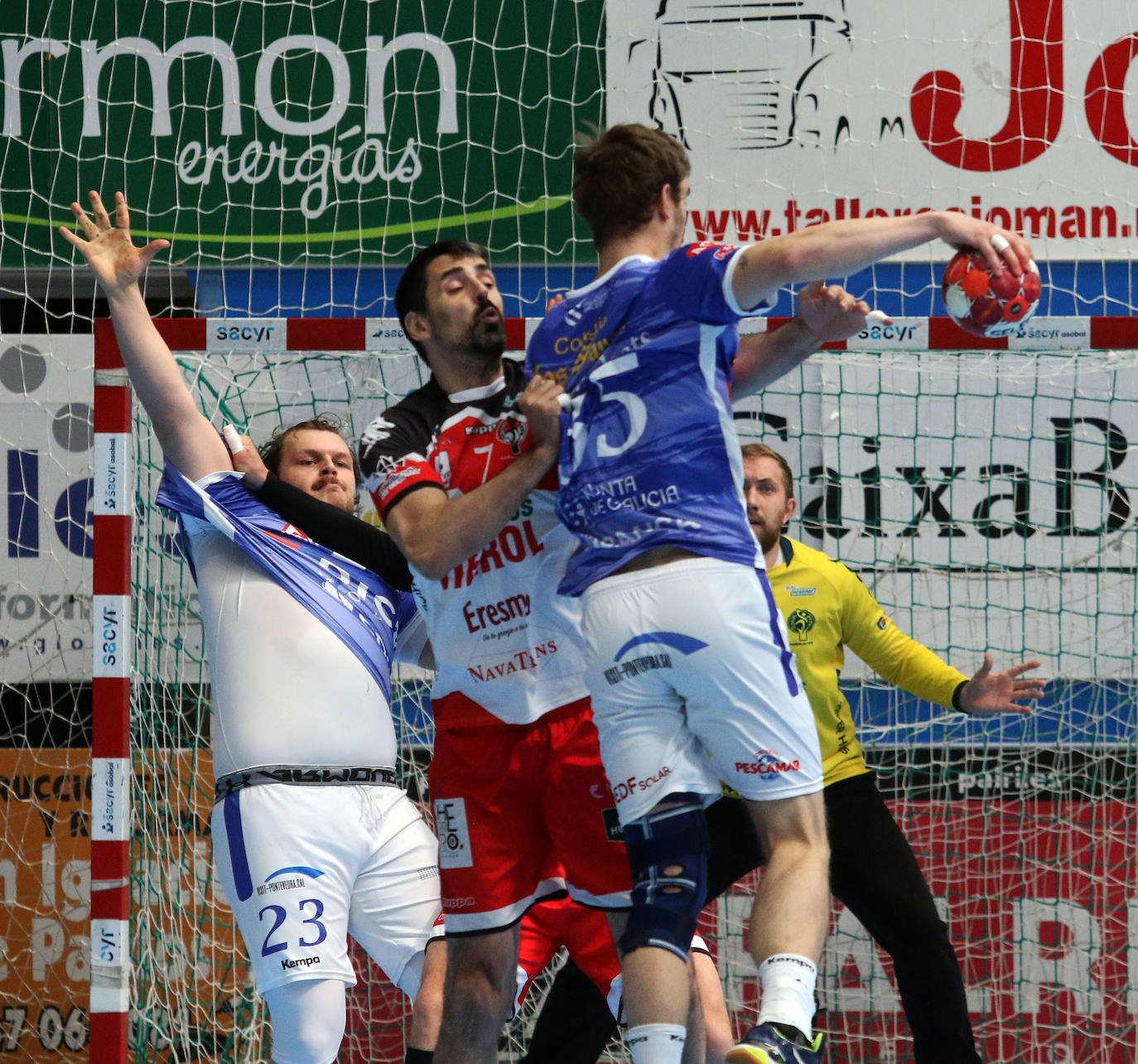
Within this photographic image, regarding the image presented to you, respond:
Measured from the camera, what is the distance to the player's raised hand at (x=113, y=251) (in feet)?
12.4

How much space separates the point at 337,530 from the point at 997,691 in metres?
2.24

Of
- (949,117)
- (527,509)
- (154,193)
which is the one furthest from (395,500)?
(949,117)

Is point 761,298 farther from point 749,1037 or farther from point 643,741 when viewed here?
point 749,1037

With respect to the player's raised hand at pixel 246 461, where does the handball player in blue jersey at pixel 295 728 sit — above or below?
below

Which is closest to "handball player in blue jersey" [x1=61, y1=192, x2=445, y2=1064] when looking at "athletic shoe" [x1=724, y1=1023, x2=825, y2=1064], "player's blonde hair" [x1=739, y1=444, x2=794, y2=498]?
"athletic shoe" [x1=724, y1=1023, x2=825, y2=1064]

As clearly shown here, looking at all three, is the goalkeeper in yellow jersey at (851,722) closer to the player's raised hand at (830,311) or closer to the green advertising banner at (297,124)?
the player's raised hand at (830,311)

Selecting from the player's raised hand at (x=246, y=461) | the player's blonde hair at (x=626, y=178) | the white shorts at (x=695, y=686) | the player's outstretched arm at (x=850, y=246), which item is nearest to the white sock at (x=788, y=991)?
the white shorts at (x=695, y=686)

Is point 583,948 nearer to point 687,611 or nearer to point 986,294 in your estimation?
point 687,611

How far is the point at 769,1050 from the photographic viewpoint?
2.58 metres

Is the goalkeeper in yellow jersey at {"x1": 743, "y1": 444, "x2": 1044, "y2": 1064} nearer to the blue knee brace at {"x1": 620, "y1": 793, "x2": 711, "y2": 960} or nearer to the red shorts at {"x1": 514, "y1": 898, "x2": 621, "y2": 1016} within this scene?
the red shorts at {"x1": 514, "y1": 898, "x2": 621, "y2": 1016}

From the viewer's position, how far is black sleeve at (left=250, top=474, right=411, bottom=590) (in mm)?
3873

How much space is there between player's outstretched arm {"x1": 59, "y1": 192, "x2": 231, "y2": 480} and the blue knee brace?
5.66 ft

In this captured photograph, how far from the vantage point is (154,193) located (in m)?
6.38

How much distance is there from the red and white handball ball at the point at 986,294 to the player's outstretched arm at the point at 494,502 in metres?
0.94
